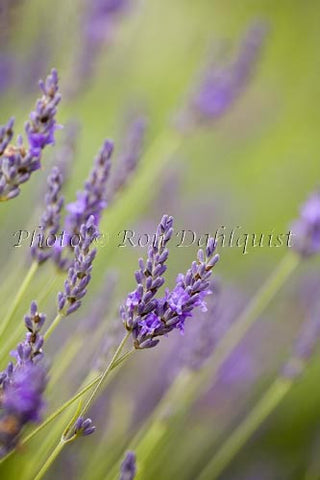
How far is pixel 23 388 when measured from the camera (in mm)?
801

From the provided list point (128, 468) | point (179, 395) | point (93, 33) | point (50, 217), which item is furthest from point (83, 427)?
point (93, 33)

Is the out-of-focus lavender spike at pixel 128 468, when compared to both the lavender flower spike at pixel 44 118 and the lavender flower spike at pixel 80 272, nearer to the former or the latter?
the lavender flower spike at pixel 80 272

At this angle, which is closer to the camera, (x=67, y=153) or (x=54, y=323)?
(x=54, y=323)

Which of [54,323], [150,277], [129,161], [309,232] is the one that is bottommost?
[54,323]

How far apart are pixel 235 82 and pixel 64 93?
23.1 inches

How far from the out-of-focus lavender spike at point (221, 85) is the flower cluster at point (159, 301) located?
4.27 feet

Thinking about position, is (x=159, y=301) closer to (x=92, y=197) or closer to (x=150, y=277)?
(x=150, y=277)

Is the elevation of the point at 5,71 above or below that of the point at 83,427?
above

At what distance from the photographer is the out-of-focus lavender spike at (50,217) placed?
107 centimetres

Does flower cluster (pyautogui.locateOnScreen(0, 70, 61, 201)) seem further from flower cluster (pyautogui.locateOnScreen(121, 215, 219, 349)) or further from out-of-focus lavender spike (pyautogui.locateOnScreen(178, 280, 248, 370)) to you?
out-of-focus lavender spike (pyautogui.locateOnScreen(178, 280, 248, 370))

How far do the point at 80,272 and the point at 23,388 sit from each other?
0.66 feet

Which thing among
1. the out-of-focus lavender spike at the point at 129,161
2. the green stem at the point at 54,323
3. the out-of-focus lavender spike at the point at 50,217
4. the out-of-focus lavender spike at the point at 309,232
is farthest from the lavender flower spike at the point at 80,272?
the out-of-focus lavender spike at the point at 309,232

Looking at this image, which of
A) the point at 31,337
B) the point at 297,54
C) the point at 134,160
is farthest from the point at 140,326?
the point at 297,54

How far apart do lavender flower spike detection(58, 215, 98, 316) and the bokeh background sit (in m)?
0.34
